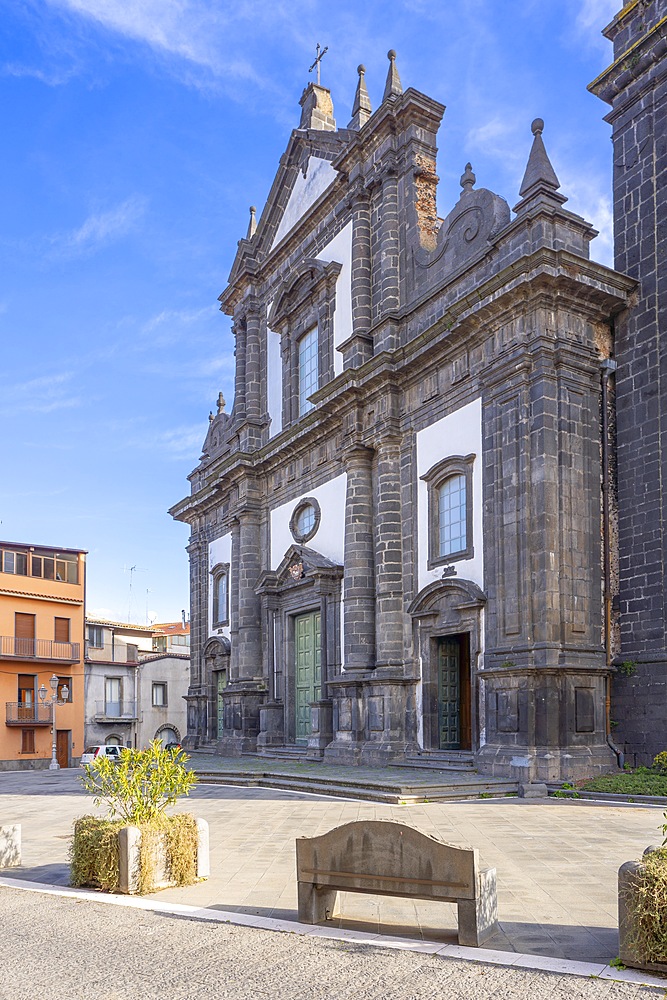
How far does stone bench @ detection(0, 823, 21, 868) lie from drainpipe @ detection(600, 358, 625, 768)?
30.8 ft

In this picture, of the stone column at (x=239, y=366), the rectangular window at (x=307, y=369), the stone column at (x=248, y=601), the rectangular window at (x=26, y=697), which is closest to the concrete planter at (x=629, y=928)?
the rectangular window at (x=307, y=369)

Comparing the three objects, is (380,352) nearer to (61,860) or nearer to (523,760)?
(523,760)

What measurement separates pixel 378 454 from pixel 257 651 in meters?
7.93

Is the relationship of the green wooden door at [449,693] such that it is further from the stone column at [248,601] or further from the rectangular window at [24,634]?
the rectangular window at [24,634]

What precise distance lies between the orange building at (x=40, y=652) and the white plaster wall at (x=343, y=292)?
56.7 feet

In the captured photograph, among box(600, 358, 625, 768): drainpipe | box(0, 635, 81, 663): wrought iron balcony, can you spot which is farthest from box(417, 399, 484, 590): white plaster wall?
box(0, 635, 81, 663): wrought iron balcony

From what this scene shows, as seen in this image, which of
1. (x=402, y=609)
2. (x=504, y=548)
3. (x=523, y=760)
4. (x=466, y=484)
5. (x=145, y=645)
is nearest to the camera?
(x=523, y=760)

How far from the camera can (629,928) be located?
16.4 ft

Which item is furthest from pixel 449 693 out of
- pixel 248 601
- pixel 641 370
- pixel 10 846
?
pixel 10 846

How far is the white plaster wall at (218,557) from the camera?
93.0 feet

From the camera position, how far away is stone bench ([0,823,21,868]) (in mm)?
8648

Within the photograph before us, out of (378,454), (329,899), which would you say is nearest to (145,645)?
(378,454)

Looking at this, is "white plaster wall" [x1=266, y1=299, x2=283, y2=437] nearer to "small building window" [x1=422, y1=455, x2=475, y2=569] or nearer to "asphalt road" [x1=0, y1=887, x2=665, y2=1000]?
"small building window" [x1=422, y1=455, x2=475, y2=569]

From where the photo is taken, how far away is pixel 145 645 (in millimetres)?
47344
